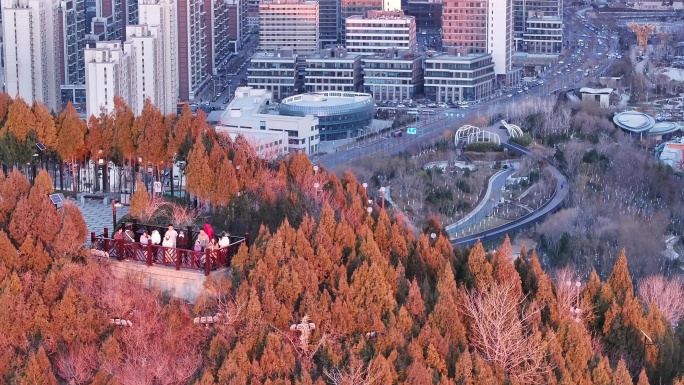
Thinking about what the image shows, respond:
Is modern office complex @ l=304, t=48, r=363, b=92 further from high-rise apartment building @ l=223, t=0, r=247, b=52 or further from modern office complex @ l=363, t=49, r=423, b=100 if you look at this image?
high-rise apartment building @ l=223, t=0, r=247, b=52

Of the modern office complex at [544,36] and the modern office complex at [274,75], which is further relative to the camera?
the modern office complex at [544,36]

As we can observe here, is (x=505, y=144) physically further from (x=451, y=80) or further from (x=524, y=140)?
(x=451, y=80)

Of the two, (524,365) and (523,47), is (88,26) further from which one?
(524,365)

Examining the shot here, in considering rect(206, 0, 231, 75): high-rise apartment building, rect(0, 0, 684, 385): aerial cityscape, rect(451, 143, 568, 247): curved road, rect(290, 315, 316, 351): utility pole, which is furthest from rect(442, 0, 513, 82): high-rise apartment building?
rect(290, 315, 316, 351): utility pole

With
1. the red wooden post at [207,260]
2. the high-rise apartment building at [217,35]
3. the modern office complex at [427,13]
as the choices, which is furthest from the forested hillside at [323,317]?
the modern office complex at [427,13]

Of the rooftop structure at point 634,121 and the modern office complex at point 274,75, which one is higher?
the modern office complex at point 274,75

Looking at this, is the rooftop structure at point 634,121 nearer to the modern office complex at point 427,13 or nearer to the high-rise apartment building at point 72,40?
the high-rise apartment building at point 72,40

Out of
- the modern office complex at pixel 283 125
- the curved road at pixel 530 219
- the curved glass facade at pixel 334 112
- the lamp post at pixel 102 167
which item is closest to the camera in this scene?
the lamp post at pixel 102 167

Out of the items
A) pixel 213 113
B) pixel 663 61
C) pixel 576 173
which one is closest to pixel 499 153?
pixel 576 173

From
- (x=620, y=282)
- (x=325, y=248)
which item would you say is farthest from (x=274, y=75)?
(x=325, y=248)

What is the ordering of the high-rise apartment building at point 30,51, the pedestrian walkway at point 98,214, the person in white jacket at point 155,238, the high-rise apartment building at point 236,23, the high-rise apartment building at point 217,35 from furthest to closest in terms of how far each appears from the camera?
the high-rise apartment building at point 236,23, the high-rise apartment building at point 217,35, the high-rise apartment building at point 30,51, the pedestrian walkway at point 98,214, the person in white jacket at point 155,238
